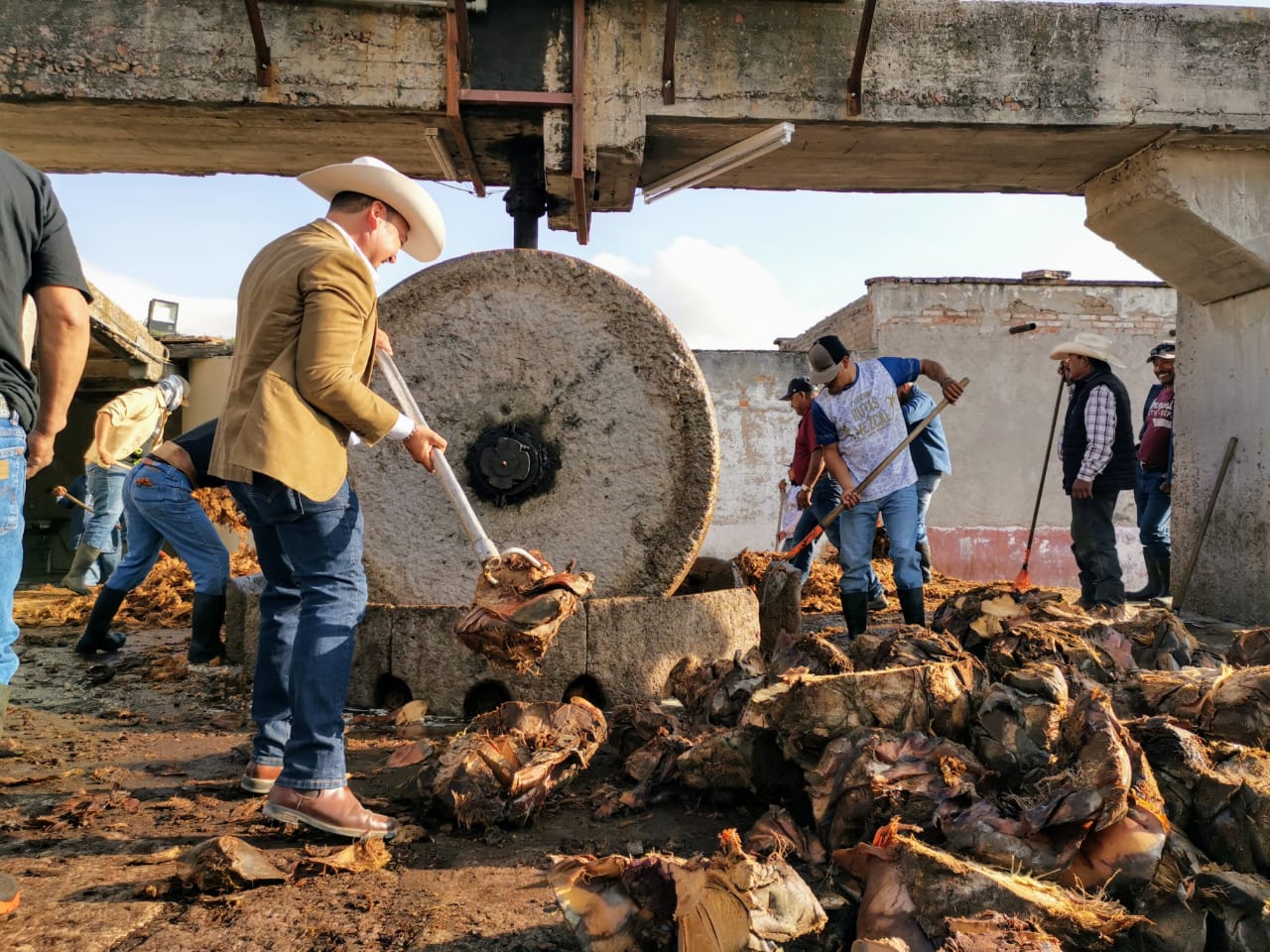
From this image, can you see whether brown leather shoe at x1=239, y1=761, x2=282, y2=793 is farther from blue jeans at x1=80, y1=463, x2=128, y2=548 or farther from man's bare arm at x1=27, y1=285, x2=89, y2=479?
blue jeans at x1=80, y1=463, x2=128, y2=548

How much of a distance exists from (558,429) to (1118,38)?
3.58m

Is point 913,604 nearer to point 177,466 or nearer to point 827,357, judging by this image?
point 827,357

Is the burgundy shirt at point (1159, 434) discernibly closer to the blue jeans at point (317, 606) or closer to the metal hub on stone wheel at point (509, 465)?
the metal hub on stone wheel at point (509, 465)

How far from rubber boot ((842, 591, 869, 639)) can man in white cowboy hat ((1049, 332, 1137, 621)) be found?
1387 mm

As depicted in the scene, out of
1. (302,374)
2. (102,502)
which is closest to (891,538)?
(302,374)

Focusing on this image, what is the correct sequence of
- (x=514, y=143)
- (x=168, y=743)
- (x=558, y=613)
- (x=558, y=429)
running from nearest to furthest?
(x=558, y=613)
(x=168, y=743)
(x=558, y=429)
(x=514, y=143)

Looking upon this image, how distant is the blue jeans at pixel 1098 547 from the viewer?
5.27 m

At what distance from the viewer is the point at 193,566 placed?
469 centimetres

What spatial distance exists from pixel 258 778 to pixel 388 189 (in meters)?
1.76

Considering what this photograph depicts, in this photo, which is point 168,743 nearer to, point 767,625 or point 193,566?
point 193,566

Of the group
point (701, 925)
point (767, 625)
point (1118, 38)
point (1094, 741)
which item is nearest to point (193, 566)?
point (767, 625)

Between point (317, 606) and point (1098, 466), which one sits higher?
point (1098, 466)

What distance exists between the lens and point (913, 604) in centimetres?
480

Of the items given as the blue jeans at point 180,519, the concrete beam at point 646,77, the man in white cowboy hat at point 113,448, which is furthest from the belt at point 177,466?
the concrete beam at point 646,77
